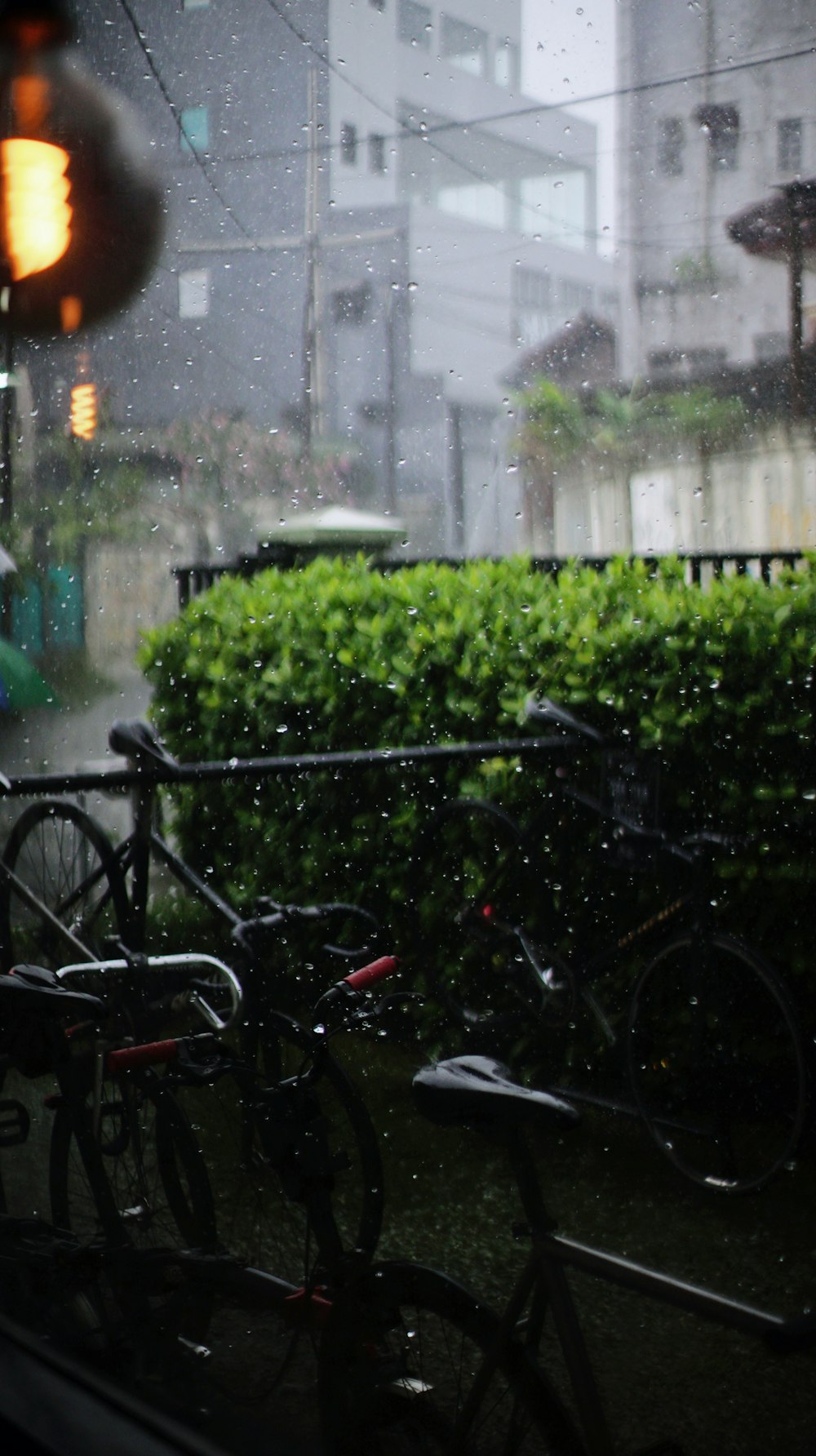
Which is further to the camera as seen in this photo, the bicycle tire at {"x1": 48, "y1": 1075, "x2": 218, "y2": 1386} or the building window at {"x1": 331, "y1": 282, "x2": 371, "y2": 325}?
the bicycle tire at {"x1": 48, "y1": 1075, "x2": 218, "y2": 1386}

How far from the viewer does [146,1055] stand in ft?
3.95

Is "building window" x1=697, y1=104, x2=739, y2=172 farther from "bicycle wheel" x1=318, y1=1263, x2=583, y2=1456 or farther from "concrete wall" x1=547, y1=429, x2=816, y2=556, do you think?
"bicycle wheel" x1=318, y1=1263, x2=583, y2=1456

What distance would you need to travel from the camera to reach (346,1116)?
119cm

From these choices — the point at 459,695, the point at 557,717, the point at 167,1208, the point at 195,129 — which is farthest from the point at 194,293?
the point at 167,1208

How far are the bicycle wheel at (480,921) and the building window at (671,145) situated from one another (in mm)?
524

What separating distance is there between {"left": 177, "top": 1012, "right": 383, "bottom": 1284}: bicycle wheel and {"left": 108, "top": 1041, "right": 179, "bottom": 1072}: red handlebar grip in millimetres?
56

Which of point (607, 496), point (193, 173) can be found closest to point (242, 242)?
point (193, 173)

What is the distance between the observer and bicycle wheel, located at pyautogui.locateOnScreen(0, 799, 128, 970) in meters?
1.57

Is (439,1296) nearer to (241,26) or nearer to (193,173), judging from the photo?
(193,173)

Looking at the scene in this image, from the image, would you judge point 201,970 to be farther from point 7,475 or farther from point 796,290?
point 796,290

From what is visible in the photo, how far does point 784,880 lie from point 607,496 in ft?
0.99

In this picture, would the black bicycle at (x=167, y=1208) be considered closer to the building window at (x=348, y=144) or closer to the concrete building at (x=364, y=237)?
the concrete building at (x=364, y=237)

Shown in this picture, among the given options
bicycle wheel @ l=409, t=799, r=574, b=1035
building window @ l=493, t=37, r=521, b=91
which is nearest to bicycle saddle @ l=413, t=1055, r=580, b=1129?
bicycle wheel @ l=409, t=799, r=574, b=1035

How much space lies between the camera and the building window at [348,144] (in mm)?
1210
